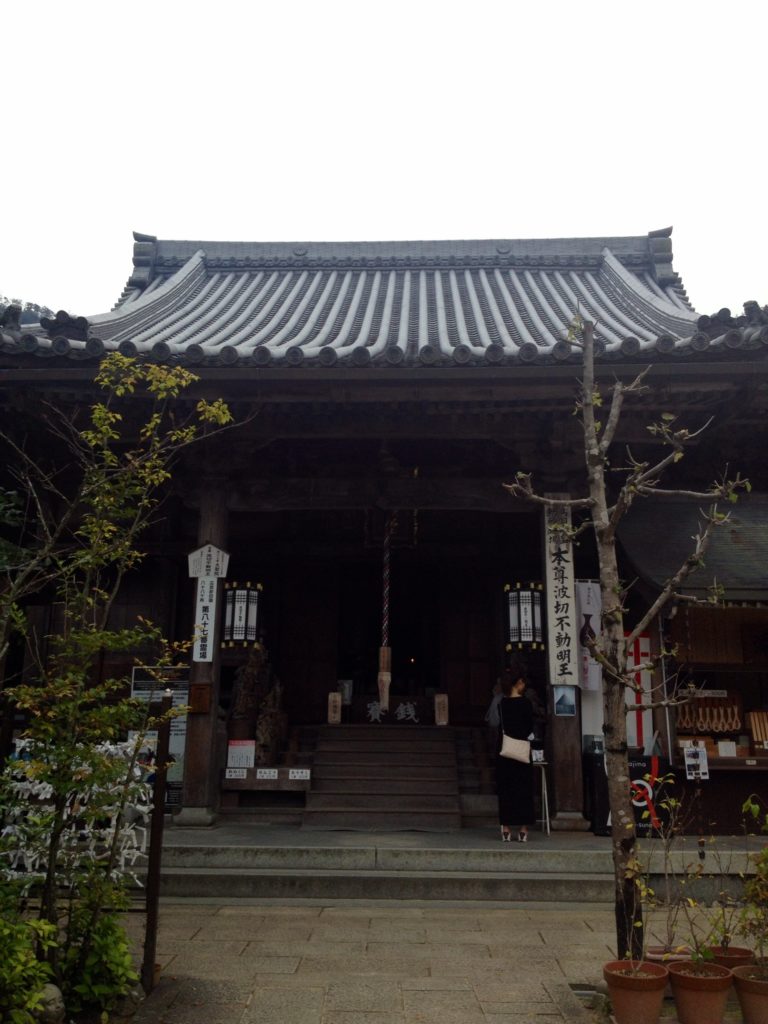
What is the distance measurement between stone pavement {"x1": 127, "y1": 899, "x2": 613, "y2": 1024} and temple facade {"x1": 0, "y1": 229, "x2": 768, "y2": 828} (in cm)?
217

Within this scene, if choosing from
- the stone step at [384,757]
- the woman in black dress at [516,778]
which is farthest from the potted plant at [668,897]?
the stone step at [384,757]

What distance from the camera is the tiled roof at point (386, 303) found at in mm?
7887

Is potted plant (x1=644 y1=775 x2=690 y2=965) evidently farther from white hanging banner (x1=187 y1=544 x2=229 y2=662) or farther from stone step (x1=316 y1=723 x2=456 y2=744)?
white hanging banner (x1=187 y1=544 x2=229 y2=662)

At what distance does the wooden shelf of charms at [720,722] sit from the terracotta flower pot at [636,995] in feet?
19.2

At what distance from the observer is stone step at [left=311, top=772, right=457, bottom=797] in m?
9.74

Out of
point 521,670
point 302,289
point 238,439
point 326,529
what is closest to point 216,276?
point 302,289

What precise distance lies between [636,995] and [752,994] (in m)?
0.60

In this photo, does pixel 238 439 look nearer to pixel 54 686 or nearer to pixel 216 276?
pixel 54 686

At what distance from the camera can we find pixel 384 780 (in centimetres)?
993

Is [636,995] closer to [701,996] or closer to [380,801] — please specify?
[701,996]

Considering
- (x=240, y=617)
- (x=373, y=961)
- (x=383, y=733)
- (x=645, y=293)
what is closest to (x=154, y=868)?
(x=373, y=961)

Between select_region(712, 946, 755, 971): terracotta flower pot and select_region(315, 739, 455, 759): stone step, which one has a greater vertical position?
select_region(315, 739, 455, 759): stone step

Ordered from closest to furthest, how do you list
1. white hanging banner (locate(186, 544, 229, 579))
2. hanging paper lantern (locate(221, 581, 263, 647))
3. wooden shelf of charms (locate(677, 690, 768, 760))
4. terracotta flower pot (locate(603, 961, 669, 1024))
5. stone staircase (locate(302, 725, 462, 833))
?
terracotta flower pot (locate(603, 961, 669, 1024)) → white hanging banner (locate(186, 544, 229, 579)) → stone staircase (locate(302, 725, 462, 833)) → wooden shelf of charms (locate(677, 690, 768, 760)) → hanging paper lantern (locate(221, 581, 263, 647))

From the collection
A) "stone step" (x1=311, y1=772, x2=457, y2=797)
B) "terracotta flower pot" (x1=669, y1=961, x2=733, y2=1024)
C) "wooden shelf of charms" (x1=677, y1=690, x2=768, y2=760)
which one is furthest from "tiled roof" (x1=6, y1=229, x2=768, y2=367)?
"terracotta flower pot" (x1=669, y1=961, x2=733, y2=1024)
